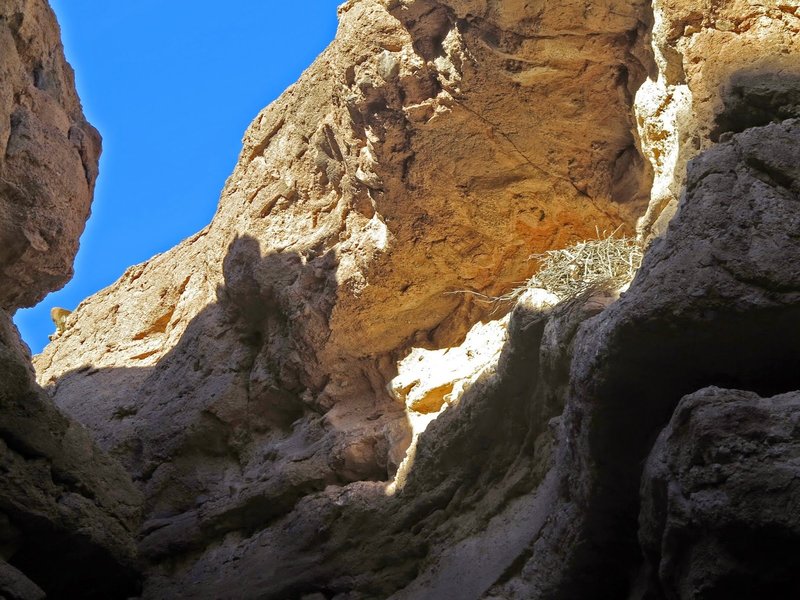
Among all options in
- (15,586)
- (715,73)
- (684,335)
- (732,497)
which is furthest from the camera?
(15,586)

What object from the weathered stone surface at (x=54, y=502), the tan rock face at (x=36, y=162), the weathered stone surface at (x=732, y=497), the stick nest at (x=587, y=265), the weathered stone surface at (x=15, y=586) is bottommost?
the weathered stone surface at (x=732, y=497)

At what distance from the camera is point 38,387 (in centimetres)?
773

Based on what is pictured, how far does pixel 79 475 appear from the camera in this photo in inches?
306

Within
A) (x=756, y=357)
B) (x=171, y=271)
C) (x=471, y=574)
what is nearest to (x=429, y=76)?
(x=471, y=574)

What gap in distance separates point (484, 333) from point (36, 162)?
13.6ft

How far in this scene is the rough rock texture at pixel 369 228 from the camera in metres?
7.59

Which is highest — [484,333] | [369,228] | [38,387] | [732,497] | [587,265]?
[369,228]

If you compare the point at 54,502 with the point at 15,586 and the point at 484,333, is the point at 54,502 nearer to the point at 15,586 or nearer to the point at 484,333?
the point at 15,586

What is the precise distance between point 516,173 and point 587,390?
354 cm

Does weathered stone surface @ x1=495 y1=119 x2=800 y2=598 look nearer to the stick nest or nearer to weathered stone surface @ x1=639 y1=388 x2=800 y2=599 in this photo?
weathered stone surface @ x1=639 y1=388 x2=800 y2=599

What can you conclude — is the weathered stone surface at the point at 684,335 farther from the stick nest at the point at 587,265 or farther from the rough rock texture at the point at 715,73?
the stick nest at the point at 587,265

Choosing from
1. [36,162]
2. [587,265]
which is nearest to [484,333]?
[587,265]

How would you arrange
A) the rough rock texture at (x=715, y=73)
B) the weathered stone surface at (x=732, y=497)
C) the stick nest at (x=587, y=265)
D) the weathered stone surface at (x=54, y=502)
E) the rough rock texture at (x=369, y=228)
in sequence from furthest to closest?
the rough rock texture at (x=369, y=228), the weathered stone surface at (x=54, y=502), the stick nest at (x=587, y=265), the rough rock texture at (x=715, y=73), the weathered stone surface at (x=732, y=497)

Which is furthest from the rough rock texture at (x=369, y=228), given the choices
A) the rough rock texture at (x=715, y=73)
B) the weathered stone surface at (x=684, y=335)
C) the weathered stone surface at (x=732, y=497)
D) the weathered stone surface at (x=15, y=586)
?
the weathered stone surface at (x=732, y=497)
